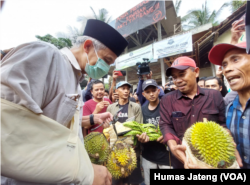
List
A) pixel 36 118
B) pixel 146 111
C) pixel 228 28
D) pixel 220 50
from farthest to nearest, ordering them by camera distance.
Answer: pixel 228 28 → pixel 146 111 → pixel 220 50 → pixel 36 118

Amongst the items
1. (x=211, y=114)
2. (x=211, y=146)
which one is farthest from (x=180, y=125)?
(x=211, y=146)

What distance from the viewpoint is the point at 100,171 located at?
1.02 m

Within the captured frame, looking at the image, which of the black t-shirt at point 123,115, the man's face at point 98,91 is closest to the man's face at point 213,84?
the black t-shirt at point 123,115

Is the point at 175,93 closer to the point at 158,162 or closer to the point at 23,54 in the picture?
the point at 158,162

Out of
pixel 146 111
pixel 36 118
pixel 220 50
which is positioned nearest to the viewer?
pixel 36 118

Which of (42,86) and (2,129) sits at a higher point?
(42,86)

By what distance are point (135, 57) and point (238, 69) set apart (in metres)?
9.32

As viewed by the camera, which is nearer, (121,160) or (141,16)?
(121,160)

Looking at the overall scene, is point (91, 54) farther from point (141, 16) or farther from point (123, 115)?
point (141, 16)

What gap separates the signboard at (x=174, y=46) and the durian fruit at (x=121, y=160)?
742 centimetres

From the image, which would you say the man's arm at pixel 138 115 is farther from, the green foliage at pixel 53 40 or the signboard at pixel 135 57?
the green foliage at pixel 53 40

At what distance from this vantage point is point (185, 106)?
1.71m

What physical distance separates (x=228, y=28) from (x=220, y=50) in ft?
26.7

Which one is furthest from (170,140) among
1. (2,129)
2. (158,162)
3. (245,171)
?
(2,129)
